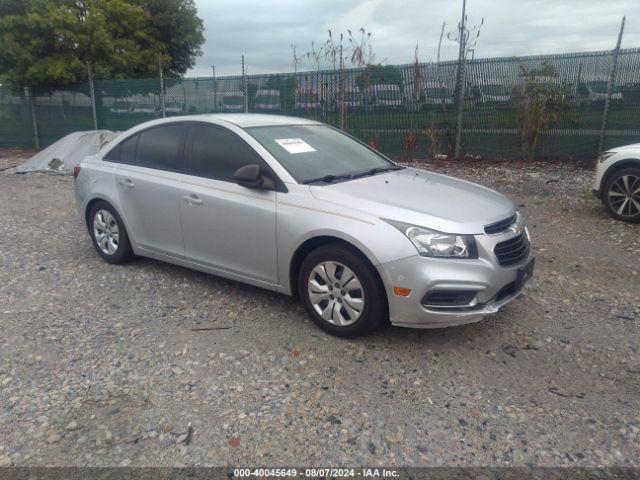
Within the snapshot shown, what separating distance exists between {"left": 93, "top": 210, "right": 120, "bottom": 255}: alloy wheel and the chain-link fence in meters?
7.77

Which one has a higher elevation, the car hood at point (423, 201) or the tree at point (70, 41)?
the tree at point (70, 41)

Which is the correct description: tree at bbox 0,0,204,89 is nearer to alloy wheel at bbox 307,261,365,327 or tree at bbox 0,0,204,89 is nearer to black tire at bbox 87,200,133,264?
black tire at bbox 87,200,133,264

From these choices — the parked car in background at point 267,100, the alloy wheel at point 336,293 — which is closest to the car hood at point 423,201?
the alloy wheel at point 336,293

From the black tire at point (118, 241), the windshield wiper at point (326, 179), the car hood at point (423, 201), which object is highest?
the windshield wiper at point (326, 179)

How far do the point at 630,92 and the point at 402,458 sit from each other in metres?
9.95

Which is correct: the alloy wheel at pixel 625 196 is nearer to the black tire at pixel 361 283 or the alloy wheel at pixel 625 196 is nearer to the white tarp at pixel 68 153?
the black tire at pixel 361 283

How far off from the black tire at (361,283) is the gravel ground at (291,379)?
119 mm

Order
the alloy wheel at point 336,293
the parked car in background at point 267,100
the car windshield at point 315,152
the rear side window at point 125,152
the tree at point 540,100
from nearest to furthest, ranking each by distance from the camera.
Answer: the alloy wheel at point 336,293, the car windshield at point 315,152, the rear side window at point 125,152, the tree at point 540,100, the parked car in background at point 267,100

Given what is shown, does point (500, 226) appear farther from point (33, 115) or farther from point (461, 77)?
point (33, 115)

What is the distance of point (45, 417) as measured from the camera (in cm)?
294

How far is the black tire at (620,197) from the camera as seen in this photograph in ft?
21.5

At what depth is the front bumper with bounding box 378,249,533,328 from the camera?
10.9 feet

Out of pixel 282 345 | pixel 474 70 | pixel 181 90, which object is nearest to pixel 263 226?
pixel 282 345

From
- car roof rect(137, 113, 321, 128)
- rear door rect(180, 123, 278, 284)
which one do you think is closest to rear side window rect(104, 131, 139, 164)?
car roof rect(137, 113, 321, 128)
